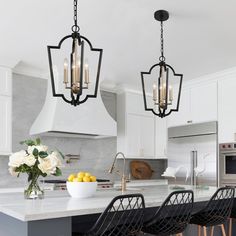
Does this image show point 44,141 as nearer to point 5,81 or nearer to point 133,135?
point 5,81

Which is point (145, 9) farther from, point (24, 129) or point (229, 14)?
point (24, 129)

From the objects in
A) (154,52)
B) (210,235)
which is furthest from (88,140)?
(210,235)

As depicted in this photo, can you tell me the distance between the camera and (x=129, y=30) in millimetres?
3557

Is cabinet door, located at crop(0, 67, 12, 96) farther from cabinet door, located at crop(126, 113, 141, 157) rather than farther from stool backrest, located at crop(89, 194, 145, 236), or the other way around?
stool backrest, located at crop(89, 194, 145, 236)

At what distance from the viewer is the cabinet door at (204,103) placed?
17.4 feet

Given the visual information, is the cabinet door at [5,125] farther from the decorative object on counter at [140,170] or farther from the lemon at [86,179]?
the decorative object on counter at [140,170]

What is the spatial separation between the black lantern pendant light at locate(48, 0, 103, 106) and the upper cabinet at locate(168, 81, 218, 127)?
1.74 metres

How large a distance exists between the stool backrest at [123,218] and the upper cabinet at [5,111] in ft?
8.98

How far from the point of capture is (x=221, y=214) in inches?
118

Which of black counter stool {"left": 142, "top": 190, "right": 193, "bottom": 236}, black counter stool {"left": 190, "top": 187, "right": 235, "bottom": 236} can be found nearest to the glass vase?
black counter stool {"left": 142, "top": 190, "right": 193, "bottom": 236}

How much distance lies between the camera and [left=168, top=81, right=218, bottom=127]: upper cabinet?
17.5 ft

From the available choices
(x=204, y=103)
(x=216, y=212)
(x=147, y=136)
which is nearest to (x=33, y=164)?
(x=216, y=212)

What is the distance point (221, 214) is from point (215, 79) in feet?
9.31

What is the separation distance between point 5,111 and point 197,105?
10.2 ft
